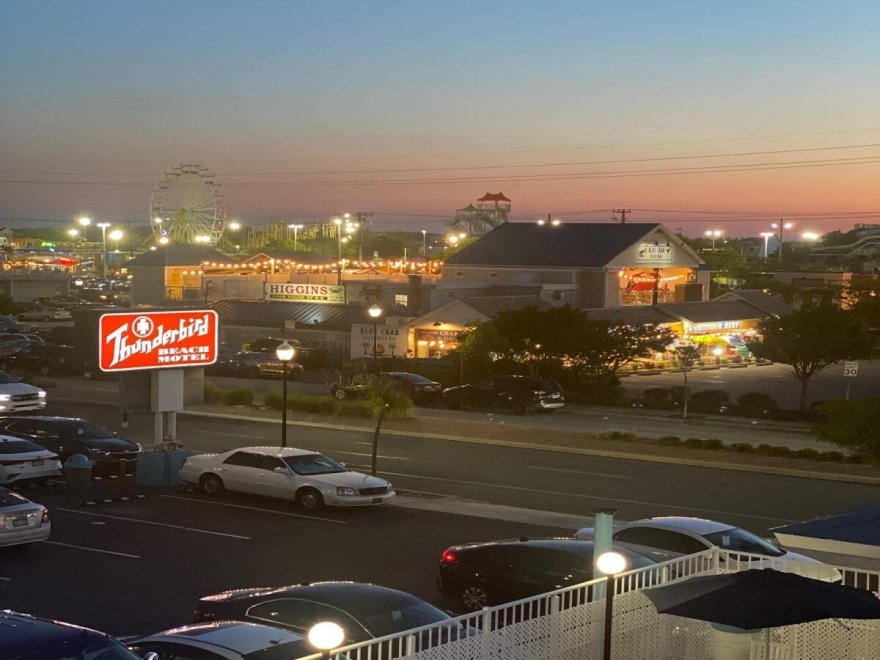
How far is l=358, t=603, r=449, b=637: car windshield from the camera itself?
40.4 ft

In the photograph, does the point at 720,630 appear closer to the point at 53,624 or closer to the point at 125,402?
the point at 53,624

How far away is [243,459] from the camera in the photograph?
25.6 m

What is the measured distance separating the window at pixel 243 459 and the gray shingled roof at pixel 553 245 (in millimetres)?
48627

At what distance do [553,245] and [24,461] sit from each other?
53.7m

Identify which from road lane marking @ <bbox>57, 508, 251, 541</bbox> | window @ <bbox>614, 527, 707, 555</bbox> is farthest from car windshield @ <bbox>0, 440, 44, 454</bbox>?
window @ <bbox>614, 527, 707, 555</bbox>

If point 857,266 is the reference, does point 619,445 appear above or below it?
below

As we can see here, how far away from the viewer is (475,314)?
198 feet

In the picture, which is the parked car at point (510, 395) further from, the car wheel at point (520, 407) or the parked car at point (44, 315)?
the parked car at point (44, 315)

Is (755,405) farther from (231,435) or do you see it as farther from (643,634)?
(643,634)

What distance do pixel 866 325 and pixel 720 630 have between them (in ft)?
219

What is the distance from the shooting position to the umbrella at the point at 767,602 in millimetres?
10117

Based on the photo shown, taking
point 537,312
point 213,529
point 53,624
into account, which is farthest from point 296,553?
point 537,312

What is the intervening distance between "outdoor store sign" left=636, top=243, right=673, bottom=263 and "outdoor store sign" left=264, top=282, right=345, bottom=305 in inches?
733

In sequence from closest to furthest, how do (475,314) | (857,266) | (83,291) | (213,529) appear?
1. (213,529)
2. (475,314)
3. (83,291)
4. (857,266)
